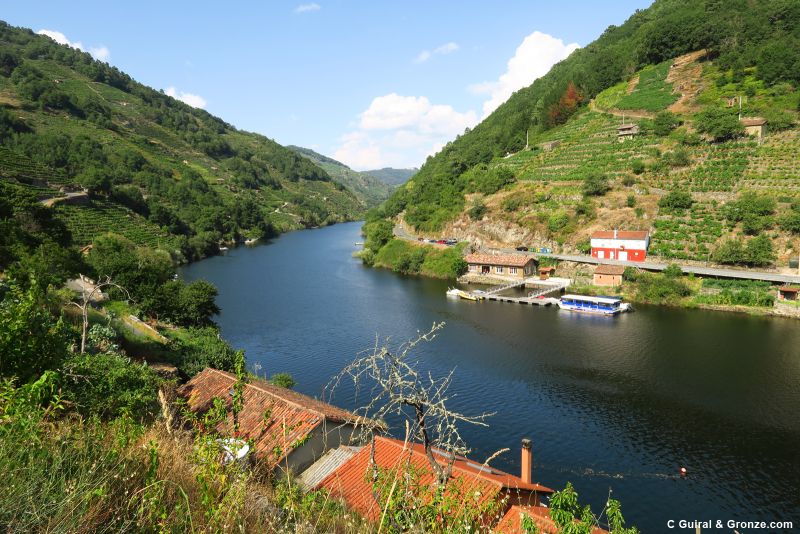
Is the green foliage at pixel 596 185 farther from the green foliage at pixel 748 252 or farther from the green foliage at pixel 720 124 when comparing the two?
the green foliage at pixel 748 252

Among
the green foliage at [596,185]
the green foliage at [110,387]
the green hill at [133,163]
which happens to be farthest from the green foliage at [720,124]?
the green hill at [133,163]

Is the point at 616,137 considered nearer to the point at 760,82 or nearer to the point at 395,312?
the point at 760,82

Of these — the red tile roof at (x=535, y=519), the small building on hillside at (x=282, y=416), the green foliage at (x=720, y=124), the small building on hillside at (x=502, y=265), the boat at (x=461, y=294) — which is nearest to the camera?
the red tile roof at (x=535, y=519)

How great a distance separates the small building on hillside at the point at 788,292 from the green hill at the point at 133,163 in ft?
242

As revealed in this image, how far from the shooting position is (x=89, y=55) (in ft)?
561

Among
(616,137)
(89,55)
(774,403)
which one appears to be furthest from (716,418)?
(89,55)

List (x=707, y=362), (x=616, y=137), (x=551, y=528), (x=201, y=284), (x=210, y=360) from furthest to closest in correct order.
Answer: (x=616, y=137) → (x=201, y=284) → (x=707, y=362) → (x=210, y=360) → (x=551, y=528)

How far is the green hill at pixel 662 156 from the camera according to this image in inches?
2063

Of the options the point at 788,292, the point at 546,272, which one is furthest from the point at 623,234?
the point at 788,292

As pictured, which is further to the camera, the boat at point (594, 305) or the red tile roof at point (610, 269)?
the red tile roof at point (610, 269)

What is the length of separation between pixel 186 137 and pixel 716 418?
16771cm

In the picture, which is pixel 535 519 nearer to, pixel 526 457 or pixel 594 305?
pixel 526 457

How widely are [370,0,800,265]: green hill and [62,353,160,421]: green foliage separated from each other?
52395 millimetres

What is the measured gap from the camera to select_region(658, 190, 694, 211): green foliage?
54.8 metres
